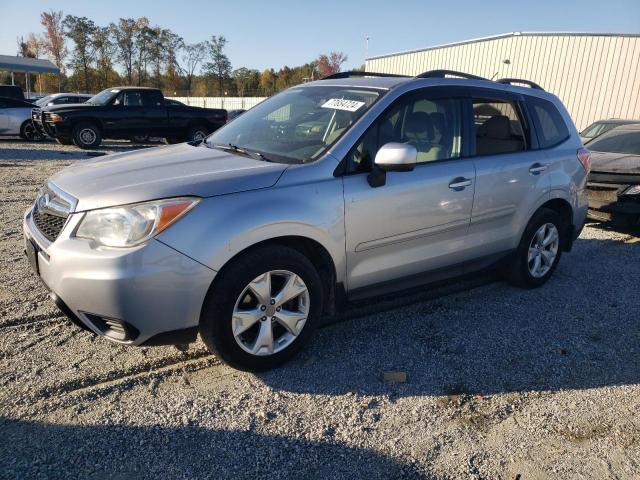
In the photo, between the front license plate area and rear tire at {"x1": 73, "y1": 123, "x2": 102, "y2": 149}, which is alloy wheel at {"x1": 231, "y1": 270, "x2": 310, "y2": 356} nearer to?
the front license plate area

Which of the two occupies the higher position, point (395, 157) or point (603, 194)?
point (395, 157)

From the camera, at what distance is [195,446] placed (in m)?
2.61

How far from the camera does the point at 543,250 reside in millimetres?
4988

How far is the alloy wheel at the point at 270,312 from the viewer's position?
309 centimetres

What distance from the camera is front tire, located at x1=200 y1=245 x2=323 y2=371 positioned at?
2.96 metres

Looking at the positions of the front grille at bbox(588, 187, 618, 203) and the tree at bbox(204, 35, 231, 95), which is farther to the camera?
the tree at bbox(204, 35, 231, 95)

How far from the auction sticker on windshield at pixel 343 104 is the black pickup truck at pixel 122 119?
12.9 m

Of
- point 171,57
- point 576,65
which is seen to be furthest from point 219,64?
point 576,65

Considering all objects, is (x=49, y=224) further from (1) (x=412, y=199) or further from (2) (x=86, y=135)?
(2) (x=86, y=135)

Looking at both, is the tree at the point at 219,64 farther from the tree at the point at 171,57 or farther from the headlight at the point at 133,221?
the headlight at the point at 133,221

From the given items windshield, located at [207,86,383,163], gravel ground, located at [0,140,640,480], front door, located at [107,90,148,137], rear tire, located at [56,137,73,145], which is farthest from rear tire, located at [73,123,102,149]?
windshield, located at [207,86,383,163]

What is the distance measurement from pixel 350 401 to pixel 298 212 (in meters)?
1.17

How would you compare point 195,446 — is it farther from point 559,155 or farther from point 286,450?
point 559,155

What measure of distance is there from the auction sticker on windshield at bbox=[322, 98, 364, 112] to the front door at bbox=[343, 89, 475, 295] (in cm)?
23
